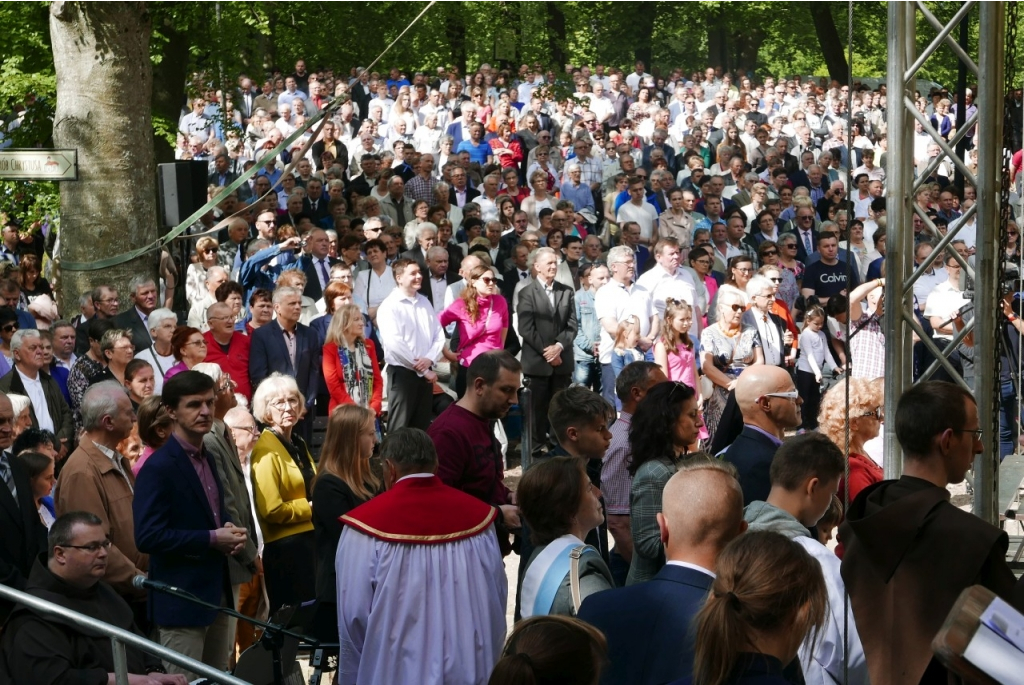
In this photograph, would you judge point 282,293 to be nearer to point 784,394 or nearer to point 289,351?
point 289,351

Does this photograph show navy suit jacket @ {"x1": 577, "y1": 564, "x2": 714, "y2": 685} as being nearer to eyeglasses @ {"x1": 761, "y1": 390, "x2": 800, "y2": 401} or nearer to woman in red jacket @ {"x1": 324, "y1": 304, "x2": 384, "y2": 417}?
eyeglasses @ {"x1": 761, "y1": 390, "x2": 800, "y2": 401}

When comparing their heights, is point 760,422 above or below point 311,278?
below

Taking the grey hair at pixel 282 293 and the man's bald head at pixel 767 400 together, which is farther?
the grey hair at pixel 282 293

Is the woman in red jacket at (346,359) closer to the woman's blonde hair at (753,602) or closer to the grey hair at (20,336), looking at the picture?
the grey hair at (20,336)

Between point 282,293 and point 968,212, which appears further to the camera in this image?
point 282,293

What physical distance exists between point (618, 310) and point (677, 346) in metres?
0.98

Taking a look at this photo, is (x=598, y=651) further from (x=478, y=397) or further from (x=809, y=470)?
(x=478, y=397)

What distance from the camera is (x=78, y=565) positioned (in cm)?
496

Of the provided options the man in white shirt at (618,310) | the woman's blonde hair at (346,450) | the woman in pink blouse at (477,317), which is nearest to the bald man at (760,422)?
the woman's blonde hair at (346,450)

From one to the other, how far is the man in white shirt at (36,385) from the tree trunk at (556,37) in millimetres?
11047

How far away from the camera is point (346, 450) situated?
6020 mm

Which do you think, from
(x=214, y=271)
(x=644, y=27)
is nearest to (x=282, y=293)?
(x=214, y=271)

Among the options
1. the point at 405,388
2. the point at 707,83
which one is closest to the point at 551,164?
the point at 405,388

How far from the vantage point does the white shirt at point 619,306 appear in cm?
1170
